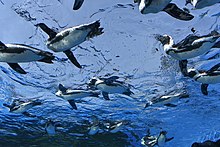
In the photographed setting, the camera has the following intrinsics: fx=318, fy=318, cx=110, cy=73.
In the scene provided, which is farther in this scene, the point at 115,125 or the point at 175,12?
the point at 115,125

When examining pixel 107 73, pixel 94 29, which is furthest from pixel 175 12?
pixel 107 73

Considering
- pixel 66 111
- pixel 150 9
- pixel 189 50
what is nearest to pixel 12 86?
pixel 66 111

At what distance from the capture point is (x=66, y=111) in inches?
784

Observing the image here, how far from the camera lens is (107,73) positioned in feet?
47.5

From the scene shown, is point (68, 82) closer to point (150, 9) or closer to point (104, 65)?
→ point (104, 65)

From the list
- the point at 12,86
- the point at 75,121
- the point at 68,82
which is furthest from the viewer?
the point at 75,121

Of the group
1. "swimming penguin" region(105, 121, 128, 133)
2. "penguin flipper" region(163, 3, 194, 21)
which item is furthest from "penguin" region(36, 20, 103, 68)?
"swimming penguin" region(105, 121, 128, 133)

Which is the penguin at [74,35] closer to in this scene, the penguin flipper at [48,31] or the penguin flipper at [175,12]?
the penguin flipper at [48,31]

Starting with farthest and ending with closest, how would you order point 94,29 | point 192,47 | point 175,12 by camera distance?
1. point 192,47
2. point 94,29
3. point 175,12

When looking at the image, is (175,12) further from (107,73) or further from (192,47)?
(107,73)

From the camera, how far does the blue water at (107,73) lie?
437 inches

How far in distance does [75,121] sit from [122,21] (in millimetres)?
12220

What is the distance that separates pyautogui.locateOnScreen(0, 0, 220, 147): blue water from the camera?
36.4 feet

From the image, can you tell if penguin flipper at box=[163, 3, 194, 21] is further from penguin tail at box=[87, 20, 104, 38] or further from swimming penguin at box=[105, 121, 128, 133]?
swimming penguin at box=[105, 121, 128, 133]
